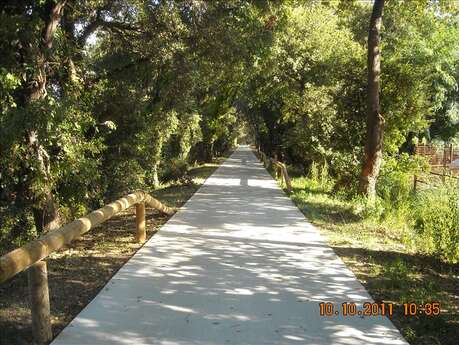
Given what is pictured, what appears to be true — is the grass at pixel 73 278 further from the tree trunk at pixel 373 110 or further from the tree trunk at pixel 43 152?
the tree trunk at pixel 373 110

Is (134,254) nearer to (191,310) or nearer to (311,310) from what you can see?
(191,310)

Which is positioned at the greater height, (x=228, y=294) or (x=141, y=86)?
(x=141, y=86)

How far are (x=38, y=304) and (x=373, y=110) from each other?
979cm

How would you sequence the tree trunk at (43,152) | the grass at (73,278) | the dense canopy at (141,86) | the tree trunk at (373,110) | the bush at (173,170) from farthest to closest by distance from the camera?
the bush at (173,170), the tree trunk at (373,110), the tree trunk at (43,152), the dense canopy at (141,86), the grass at (73,278)

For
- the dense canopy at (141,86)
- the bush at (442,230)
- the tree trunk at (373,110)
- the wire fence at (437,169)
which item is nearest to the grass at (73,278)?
the dense canopy at (141,86)

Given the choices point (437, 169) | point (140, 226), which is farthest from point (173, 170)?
point (140, 226)

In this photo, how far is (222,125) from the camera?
136 ft

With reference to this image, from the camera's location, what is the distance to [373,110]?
477 inches

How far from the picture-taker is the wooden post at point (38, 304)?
14.0ft

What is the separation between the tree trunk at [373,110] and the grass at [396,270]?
1059 millimetres

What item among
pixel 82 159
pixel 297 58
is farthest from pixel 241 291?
pixel 297 58

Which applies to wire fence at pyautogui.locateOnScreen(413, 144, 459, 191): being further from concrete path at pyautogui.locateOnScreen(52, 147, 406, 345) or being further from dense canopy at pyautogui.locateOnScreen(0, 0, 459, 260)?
concrete path at pyautogui.locateOnScreen(52, 147, 406, 345)

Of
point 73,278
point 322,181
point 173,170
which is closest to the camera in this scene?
point 73,278

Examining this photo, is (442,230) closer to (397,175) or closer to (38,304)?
(38,304)
